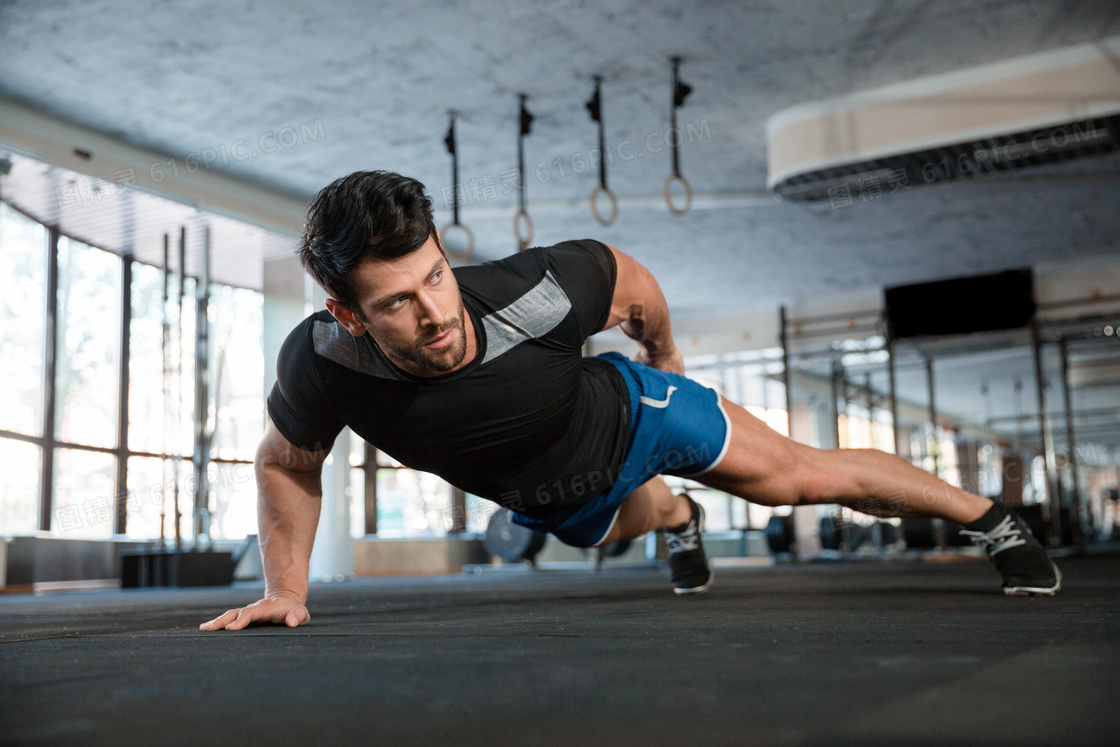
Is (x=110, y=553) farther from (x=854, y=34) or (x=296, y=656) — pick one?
(x=296, y=656)

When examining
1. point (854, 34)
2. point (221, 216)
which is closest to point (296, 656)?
point (854, 34)

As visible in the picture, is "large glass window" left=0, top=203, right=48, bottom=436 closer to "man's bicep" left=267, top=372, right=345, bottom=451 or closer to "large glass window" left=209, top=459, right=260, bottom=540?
"large glass window" left=209, top=459, right=260, bottom=540

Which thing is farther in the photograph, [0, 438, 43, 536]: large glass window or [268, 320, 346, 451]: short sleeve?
[0, 438, 43, 536]: large glass window

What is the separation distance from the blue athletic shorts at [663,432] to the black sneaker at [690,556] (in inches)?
20.3

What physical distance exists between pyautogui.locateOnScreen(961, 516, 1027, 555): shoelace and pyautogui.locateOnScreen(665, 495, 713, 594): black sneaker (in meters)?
0.67

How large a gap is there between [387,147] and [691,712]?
523cm

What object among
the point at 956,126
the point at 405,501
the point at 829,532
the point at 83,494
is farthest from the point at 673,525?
the point at 405,501

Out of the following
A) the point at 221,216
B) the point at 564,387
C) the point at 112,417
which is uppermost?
the point at 221,216

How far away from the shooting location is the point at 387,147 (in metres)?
5.53

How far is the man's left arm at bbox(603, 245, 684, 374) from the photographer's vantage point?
1.78 m

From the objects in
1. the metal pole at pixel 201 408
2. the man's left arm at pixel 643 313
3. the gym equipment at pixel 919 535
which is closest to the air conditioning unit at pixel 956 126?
the gym equipment at pixel 919 535

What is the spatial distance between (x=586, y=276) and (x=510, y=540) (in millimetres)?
5305

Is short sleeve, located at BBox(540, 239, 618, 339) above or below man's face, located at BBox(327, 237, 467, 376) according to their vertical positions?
above

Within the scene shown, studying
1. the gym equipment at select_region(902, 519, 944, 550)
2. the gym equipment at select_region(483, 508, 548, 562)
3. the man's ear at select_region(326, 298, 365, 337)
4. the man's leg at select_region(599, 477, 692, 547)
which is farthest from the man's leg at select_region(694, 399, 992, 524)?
the gym equipment at select_region(902, 519, 944, 550)
